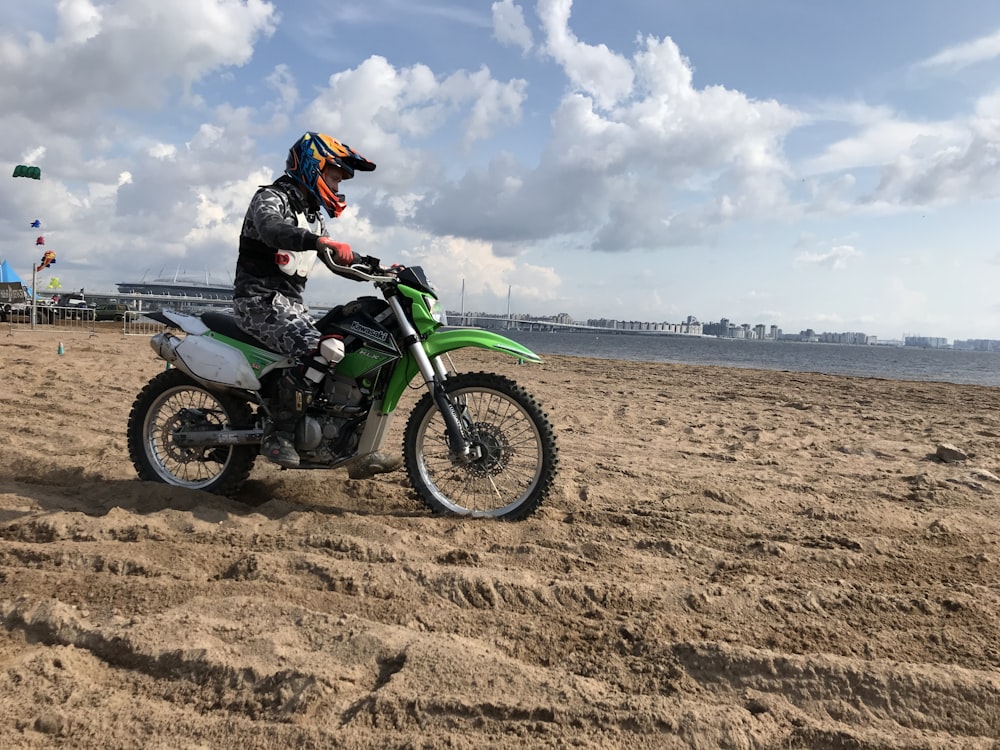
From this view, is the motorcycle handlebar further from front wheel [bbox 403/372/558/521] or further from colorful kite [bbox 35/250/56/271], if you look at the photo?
colorful kite [bbox 35/250/56/271]

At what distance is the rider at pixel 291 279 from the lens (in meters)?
4.15

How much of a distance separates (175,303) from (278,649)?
167ft

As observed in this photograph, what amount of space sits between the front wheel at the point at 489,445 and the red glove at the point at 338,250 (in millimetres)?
982

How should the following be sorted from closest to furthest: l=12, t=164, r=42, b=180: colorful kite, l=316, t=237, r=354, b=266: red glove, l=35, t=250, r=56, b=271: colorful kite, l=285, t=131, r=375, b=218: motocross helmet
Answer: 1. l=316, t=237, r=354, b=266: red glove
2. l=285, t=131, r=375, b=218: motocross helmet
3. l=12, t=164, r=42, b=180: colorful kite
4. l=35, t=250, r=56, b=271: colorful kite

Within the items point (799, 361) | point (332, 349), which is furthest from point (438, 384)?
point (799, 361)

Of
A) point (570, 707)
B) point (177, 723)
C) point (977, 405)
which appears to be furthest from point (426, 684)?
point (977, 405)

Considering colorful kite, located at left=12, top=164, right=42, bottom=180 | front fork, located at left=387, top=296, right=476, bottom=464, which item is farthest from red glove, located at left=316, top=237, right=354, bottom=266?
colorful kite, located at left=12, top=164, right=42, bottom=180

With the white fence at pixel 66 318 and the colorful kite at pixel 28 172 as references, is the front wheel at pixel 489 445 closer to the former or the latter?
the colorful kite at pixel 28 172

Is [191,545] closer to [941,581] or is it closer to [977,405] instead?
[941,581]

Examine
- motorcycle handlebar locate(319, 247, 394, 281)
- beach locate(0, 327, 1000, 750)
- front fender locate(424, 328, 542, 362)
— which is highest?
motorcycle handlebar locate(319, 247, 394, 281)

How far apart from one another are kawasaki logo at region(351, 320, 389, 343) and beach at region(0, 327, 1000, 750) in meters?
1.12

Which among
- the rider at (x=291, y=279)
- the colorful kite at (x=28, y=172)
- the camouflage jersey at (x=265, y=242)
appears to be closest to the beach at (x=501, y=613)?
the rider at (x=291, y=279)

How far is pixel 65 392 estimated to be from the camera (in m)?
8.19

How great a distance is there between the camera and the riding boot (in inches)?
163
